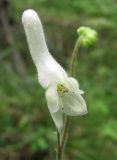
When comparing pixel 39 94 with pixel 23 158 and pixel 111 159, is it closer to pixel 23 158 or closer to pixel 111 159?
pixel 23 158

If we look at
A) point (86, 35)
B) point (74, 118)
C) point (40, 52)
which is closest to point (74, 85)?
point (40, 52)

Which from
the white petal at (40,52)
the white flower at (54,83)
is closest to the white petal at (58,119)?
the white flower at (54,83)

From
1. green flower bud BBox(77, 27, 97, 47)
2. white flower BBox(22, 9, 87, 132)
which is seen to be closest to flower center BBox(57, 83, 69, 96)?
white flower BBox(22, 9, 87, 132)

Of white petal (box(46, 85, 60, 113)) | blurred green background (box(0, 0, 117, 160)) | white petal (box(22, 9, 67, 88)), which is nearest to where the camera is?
white petal (box(46, 85, 60, 113))

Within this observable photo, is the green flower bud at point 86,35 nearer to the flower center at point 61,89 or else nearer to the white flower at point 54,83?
the white flower at point 54,83

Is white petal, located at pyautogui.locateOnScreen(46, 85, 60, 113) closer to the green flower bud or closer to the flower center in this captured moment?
the flower center

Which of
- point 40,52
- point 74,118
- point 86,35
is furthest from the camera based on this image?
point 74,118

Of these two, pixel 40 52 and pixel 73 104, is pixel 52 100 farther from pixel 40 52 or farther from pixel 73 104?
pixel 40 52
